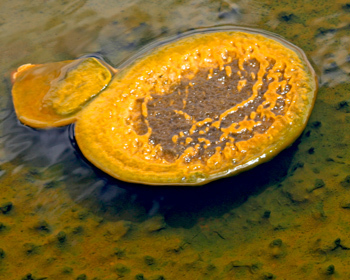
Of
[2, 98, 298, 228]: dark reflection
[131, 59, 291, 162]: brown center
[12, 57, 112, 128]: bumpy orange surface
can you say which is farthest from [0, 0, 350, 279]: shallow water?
[131, 59, 291, 162]: brown center

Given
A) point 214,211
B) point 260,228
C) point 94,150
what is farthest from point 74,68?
point 260,228

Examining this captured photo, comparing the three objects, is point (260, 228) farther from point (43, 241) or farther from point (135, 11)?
point (135, 11)

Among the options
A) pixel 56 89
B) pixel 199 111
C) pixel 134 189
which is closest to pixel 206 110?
pixel 199 111

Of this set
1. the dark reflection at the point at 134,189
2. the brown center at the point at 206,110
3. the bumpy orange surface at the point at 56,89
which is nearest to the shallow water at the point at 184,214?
the dark reflection at the point at 134,189

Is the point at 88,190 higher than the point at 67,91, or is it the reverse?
the point at 67,91

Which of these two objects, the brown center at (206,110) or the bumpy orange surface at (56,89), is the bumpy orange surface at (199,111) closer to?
the brown center at (206,110)

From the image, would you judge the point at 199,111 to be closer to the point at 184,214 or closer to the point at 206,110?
the point at 206,110
